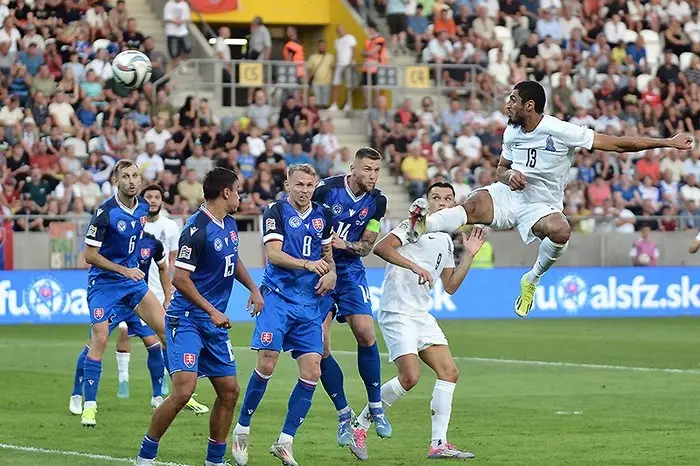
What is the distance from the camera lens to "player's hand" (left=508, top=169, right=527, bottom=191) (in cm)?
1304

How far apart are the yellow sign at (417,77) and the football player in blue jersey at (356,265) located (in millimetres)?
22150

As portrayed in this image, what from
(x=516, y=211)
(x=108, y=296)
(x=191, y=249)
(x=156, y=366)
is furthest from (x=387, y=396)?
(x=156, y=366)

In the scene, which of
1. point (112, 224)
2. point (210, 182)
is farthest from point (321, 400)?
point (210, 182)

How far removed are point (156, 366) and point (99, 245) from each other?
5.48 feet

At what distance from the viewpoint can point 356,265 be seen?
522 inches

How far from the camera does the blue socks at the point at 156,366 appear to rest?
15.2 metres

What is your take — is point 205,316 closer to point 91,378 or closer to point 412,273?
point 412,273

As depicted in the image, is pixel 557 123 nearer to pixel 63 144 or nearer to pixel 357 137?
pixel 63 144

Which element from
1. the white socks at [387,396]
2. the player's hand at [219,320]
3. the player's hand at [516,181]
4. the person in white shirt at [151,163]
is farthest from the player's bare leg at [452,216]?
the person in white shirt at [151,163]

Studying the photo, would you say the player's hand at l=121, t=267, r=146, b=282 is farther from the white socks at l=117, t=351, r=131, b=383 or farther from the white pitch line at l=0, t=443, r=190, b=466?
the white socks at l=117, t=351, r=131, b=383

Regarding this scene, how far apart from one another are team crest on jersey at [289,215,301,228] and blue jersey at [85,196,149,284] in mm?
3273

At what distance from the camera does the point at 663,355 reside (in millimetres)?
21781

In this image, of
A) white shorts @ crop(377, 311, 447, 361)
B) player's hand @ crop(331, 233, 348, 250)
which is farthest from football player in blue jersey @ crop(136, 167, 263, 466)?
white shorts @ crop(377, 311, 447, 361)

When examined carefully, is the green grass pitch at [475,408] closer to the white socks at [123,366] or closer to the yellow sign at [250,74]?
the white socks at [123,366]
